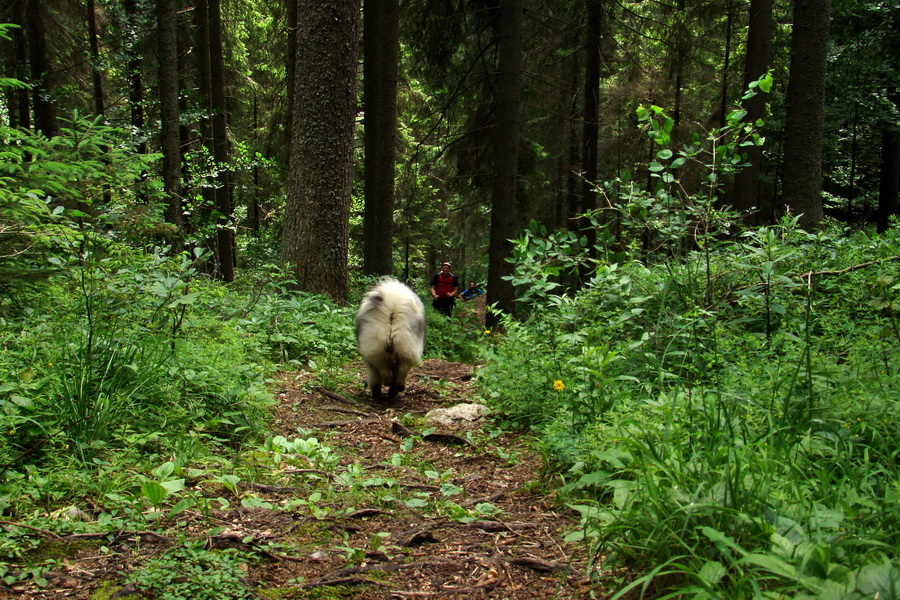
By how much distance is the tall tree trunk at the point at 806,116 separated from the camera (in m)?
9.10

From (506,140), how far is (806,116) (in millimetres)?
5382

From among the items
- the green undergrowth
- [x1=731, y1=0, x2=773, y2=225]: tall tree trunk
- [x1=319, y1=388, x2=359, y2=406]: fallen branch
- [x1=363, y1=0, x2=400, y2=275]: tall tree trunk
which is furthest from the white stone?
[x1=731, y1=0, x2=773, y2=225]: tall tree trunk

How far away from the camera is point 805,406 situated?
3031 millimetres

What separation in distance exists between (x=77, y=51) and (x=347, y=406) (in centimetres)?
1477

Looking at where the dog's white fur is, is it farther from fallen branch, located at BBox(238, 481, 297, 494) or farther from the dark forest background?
fallen branch, located at BBox(238, 481, 297, 494)

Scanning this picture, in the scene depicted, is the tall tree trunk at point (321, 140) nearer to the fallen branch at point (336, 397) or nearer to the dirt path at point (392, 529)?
the fallen branch at point (336, 397)

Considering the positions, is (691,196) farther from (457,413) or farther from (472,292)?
(472,292)

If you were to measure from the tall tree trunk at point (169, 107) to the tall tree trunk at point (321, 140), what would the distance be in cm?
273

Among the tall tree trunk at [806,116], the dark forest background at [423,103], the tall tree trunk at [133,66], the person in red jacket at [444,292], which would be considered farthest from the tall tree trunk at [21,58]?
the tall tree trunk at [806,116]

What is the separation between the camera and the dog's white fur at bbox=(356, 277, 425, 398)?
613 cm

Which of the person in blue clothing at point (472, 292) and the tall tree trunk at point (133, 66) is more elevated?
the tall tree trunk at point (133, 66)

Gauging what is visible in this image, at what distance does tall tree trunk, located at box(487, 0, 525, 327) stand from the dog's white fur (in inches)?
217

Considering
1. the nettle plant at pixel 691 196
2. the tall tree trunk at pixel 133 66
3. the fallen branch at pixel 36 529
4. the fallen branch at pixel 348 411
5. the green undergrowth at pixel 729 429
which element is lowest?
the fallen branch at pixel 348 411

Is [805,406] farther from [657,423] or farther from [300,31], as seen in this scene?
[300,31]
